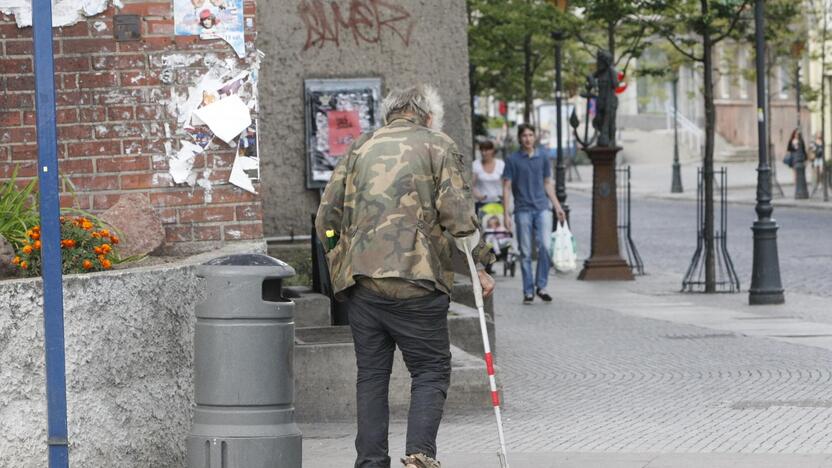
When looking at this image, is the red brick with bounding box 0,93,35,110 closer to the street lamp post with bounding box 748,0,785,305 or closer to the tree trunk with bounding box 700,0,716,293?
the street lamp post with bounding box 748,0,785,305

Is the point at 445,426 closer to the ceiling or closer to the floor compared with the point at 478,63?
closer to the floor

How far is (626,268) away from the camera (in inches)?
809

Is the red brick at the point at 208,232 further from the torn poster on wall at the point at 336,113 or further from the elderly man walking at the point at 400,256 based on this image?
the torn poster on wall at the point at 336,113

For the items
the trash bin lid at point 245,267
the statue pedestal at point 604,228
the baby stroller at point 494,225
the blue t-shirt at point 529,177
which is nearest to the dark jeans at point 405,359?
the trash bin lid at point 245,267

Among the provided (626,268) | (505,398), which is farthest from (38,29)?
(626,268)

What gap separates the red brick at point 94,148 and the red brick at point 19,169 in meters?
0.22

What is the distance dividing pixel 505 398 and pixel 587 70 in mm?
34232

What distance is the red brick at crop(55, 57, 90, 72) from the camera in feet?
25.1

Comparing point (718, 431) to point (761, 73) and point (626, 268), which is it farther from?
point (626, 268)

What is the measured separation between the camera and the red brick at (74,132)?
771 cm

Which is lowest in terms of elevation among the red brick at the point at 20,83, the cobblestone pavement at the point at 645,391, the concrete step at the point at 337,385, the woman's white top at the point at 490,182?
the cobblestone pavement at the point at 645,391

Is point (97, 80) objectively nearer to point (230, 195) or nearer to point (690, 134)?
point (230, 195)

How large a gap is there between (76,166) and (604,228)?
43.7ft

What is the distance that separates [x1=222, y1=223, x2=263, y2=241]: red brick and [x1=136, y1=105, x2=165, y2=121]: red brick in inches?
24.7
